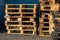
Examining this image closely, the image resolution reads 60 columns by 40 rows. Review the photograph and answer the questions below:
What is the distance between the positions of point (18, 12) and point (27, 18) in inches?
19.6

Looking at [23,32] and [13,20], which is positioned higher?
[13,20]

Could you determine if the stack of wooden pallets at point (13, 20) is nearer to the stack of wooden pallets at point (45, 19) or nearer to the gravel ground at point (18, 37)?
the gravel ground at point (18, 37)

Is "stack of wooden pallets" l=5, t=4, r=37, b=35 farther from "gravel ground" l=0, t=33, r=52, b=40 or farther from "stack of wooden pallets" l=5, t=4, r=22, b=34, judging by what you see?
"gravel ground" l=0, t=33, r=52, b=40

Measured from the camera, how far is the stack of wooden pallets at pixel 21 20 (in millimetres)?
8336

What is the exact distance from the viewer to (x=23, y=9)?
8.45 metres

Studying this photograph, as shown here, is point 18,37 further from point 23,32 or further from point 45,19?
point 45,19

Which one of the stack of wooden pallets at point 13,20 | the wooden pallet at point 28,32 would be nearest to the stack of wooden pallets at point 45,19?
the wooden pallet at point 28,32

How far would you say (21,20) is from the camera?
27.6 feet

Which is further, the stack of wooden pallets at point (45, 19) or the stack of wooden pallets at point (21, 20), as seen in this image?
the stack of wooden pallets at point (21, 20)

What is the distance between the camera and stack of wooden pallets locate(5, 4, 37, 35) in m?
8.34

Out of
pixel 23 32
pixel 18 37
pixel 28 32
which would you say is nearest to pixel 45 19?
pixel 28 32

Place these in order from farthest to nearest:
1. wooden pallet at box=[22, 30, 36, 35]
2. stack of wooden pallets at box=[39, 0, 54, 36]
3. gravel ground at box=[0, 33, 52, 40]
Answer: wooden pallet at box=[22, 30, 36, 35] → stack of wooden pallets at box=[39, 0, 54, 36] → gravel ground at box=[0, 33, 52, 40]

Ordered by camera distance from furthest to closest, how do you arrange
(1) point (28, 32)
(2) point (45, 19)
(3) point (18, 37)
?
(1) point (28, 32) < (2) point (45, 19) < (3) point (18, 37)

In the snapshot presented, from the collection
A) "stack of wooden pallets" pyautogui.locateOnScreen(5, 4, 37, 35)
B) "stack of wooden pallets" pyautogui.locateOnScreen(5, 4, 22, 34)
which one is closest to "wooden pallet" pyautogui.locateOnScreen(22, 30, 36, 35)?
"stack of wooden pallets" pyautogui.locateOnScreen(5, 4, 37, 35)
